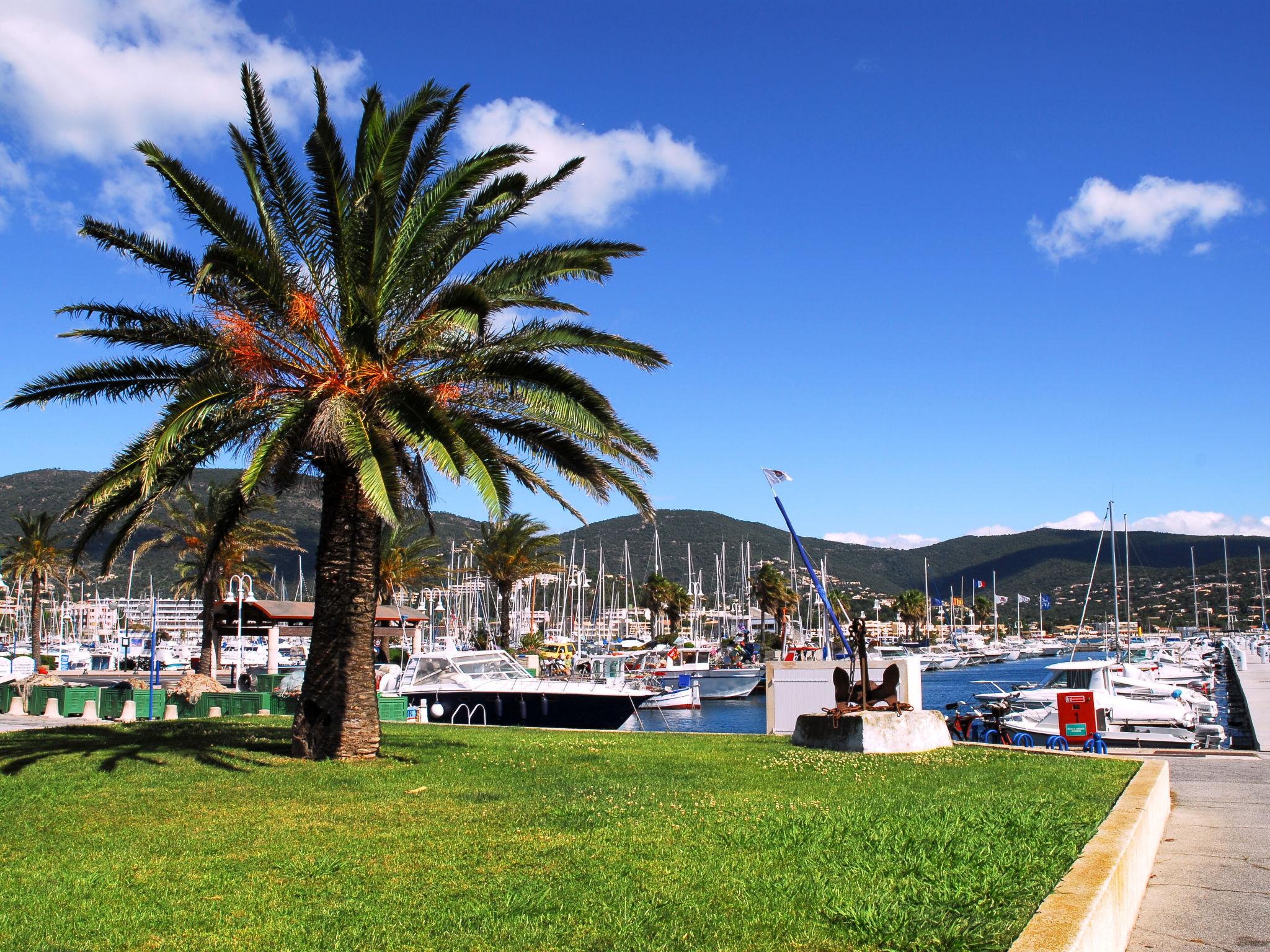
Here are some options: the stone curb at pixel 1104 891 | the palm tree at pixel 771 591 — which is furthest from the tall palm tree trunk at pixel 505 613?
the stone curb at pixel 1104 891

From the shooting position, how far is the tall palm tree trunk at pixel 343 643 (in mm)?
14055

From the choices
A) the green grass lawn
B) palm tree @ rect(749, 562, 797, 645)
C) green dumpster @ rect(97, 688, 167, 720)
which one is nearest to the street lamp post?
green dumpster @ rect(97, 688, 167, 720)

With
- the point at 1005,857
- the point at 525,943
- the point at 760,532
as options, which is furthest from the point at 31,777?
the point at 760,532

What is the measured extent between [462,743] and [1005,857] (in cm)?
1093

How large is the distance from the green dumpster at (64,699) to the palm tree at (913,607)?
418ft

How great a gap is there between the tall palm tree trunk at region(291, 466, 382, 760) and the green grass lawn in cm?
66

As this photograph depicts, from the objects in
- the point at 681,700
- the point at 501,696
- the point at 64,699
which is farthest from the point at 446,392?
the point at 681,700

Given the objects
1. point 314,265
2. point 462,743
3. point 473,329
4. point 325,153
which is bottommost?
point 462,743

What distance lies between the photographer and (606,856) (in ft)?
24.1

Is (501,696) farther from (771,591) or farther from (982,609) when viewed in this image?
(982,609)

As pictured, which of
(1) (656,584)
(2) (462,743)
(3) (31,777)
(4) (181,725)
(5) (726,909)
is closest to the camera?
(5) (726,909)

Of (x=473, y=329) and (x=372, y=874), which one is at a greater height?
(x=473, y=329)

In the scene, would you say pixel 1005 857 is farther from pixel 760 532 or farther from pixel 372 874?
pixel 760 532

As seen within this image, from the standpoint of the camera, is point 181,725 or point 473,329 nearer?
point 473,329
